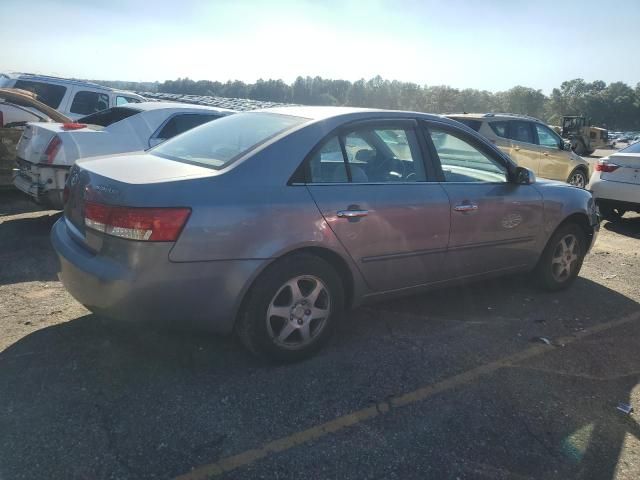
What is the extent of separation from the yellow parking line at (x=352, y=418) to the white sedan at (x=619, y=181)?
5019 millimetres

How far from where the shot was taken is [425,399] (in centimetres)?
294

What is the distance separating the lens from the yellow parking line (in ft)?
7.53

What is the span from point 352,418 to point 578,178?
11.1 m

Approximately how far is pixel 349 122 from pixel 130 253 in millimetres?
1680

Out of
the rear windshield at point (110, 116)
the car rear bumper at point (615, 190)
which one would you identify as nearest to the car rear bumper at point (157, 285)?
the rear windshield at point (110, 116)

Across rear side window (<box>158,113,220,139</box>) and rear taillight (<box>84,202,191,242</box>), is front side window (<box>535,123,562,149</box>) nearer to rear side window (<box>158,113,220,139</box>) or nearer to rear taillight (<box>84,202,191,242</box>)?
rear side window (<box>158,113,220,139</box>)

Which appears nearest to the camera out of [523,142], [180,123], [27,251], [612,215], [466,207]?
[466,207]

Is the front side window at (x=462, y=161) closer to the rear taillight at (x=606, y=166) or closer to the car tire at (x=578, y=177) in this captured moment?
the rear taillight at (x=606, y=166)

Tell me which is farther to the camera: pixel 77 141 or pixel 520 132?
pixel 520 132

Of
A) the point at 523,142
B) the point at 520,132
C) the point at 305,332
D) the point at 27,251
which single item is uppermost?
the point at 520,132

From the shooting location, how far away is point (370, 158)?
3.67 metres

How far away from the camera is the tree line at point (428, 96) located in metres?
30.6

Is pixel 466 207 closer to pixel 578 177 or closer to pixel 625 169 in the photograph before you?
pixel 625 169

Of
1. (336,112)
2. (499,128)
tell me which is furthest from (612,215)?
(336,112)
